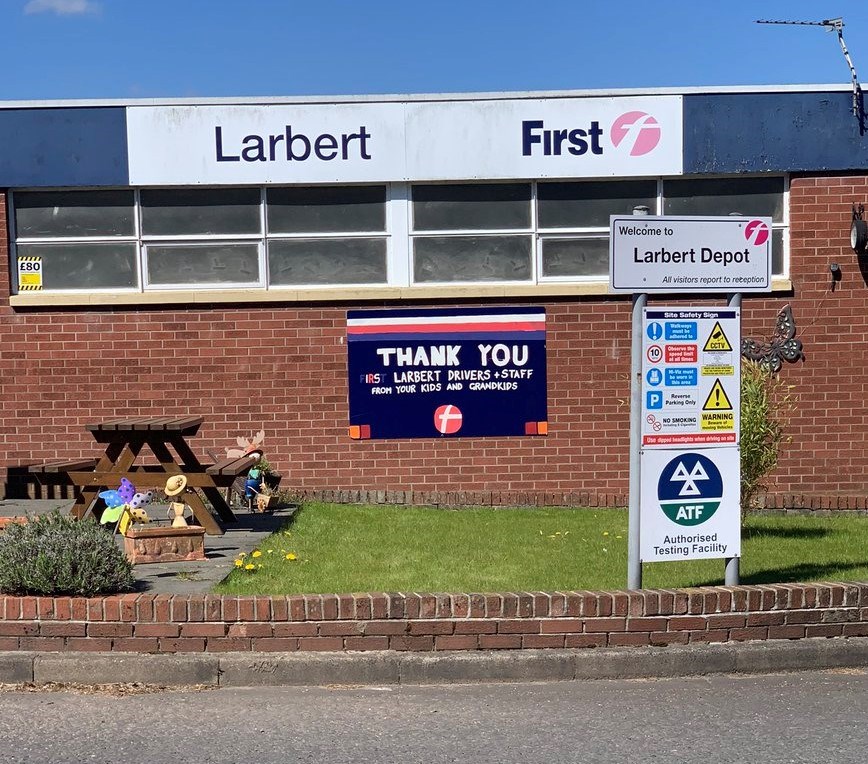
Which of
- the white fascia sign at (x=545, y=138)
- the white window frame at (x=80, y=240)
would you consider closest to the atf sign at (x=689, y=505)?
the white fascia sign at (x=545, y=138)

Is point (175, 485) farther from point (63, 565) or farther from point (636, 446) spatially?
point (636, 446)

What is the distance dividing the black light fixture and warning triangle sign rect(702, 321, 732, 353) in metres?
5.65

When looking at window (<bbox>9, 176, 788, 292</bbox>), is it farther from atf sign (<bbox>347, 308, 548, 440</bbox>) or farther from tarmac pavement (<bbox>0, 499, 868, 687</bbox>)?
tarmac pavement (<bbox>0, 499, 868, 687</bbox>)

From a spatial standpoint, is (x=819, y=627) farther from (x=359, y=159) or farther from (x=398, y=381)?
(x=359, y=159)

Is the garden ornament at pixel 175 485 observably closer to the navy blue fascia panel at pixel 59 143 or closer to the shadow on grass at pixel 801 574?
the shadow on grass at pixel 801 574

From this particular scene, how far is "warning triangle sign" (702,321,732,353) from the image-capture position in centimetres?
702

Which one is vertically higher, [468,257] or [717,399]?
[468,257]

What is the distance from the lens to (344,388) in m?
12.2

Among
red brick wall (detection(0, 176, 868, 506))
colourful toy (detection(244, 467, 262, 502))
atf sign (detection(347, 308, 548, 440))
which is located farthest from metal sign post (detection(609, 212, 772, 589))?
atf sign (detection(347, 308, 548, 440))

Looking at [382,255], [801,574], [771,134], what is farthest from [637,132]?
[801,574]

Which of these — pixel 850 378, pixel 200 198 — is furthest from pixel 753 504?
pixel 200 198

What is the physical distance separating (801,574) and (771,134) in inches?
233

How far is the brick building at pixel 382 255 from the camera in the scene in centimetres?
1199

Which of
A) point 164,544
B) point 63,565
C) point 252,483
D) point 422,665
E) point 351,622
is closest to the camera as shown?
point 422,665
